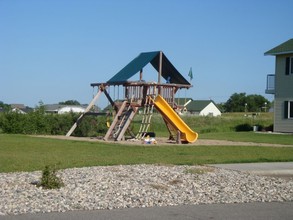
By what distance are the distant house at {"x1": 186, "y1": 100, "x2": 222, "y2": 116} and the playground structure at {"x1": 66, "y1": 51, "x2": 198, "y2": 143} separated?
7923cm

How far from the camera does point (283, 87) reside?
39.3 meters

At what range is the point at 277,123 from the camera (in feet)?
130

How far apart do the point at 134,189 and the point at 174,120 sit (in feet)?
52.9

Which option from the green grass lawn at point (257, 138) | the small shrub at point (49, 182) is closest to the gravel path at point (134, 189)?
the small shrub at point (49, 182)

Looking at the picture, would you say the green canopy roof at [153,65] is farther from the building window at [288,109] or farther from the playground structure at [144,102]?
the building window at [288,109]

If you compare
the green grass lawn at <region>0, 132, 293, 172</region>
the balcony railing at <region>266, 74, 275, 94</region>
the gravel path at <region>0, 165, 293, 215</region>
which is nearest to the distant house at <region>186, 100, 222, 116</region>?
the balcony railing at <region>266, 74, 275, 94</region>

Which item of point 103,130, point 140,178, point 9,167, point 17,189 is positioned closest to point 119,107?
point 103,130

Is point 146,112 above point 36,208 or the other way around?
above

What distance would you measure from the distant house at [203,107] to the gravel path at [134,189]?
95.2 meters

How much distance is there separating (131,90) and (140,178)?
15647 millimetres

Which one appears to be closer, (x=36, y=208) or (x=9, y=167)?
(x=36, y=208)

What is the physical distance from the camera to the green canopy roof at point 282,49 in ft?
127

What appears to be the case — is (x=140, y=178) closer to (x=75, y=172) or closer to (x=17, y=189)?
(x=75, y=172)

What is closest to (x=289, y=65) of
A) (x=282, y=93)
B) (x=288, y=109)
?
(x=282, y=93)
